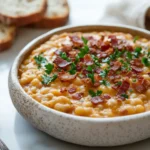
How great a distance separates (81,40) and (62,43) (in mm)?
142

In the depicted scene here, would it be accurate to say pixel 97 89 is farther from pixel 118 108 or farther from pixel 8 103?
pixel 8 103

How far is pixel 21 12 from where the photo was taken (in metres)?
3.94

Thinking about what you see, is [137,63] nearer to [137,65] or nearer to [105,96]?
[137,65]

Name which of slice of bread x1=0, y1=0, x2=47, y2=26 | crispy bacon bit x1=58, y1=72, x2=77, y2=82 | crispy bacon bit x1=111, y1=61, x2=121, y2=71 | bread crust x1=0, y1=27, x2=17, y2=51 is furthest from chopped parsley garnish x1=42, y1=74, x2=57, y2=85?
slice of bread x1=0, y1=0, x2=47, y2=26

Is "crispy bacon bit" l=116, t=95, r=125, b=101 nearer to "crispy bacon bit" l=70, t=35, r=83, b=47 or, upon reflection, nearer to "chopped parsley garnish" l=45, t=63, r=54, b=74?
"chopped parsley garnish" l=45, t=63, r=54, b=74

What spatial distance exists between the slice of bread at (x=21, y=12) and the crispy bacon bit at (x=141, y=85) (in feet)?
5.35

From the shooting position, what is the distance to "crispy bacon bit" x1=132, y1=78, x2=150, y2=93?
2557 millimetres

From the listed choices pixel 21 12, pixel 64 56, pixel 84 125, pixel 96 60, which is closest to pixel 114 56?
pixel 96 60

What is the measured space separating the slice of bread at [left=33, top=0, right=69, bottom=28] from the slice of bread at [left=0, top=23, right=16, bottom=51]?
0.99ft

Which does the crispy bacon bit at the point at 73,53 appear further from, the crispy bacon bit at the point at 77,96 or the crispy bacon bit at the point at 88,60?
the crispy bacon bit at the point at 77,96

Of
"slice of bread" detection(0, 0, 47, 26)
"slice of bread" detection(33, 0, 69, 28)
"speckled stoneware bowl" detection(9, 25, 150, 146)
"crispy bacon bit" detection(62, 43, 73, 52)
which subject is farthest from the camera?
"slice of bread" detection(33, 0, 69, 28)

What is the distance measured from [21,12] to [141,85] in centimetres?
176

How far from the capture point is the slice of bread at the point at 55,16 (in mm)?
3998

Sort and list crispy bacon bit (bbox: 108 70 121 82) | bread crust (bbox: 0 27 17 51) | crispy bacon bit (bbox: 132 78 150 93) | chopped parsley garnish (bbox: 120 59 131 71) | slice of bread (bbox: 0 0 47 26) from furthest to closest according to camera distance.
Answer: slice of bread (bbox: 0 0 47 26) → bread crust (bbox: 0 27 17 51) → chopped parsley garnish (bbox: 120 59 131 71) → crispy bacon bit (bbox: 108 70 121 82) → crispy bacon bit (bbox: 132 78 150 93)
